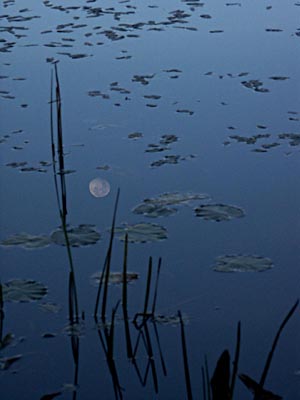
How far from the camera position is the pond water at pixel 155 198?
2266 millimetres

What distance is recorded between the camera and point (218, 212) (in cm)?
316

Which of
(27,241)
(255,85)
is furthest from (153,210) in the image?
(255,85)

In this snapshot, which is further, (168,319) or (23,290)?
(23,290)

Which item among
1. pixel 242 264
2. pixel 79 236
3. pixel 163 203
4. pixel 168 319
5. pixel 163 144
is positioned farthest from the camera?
pixel 163 144

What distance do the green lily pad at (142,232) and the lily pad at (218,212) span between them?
21cm

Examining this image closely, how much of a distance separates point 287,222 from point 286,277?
463 mm

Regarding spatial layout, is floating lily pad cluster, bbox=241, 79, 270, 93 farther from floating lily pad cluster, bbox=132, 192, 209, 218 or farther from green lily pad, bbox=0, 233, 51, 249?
green lily pad, bbox=0, 233, 51, 249

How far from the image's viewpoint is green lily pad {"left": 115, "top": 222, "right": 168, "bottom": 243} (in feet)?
9.61

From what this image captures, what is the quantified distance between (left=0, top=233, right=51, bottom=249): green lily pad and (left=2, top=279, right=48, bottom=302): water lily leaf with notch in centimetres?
27

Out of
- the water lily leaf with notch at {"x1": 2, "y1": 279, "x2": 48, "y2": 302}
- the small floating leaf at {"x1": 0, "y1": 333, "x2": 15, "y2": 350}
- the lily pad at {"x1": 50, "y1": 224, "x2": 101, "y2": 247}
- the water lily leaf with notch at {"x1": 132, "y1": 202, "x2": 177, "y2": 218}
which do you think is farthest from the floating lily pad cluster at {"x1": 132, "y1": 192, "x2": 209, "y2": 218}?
the small floating leaf at {"x1": 0, "y1": 333, "x2": 15, "y2": 350}

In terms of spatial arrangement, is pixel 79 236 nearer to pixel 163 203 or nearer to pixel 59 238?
pixel 59 238

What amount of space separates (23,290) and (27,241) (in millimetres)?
384

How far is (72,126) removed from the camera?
14.0 ft

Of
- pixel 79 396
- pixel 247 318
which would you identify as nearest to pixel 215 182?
pixel 247 318
